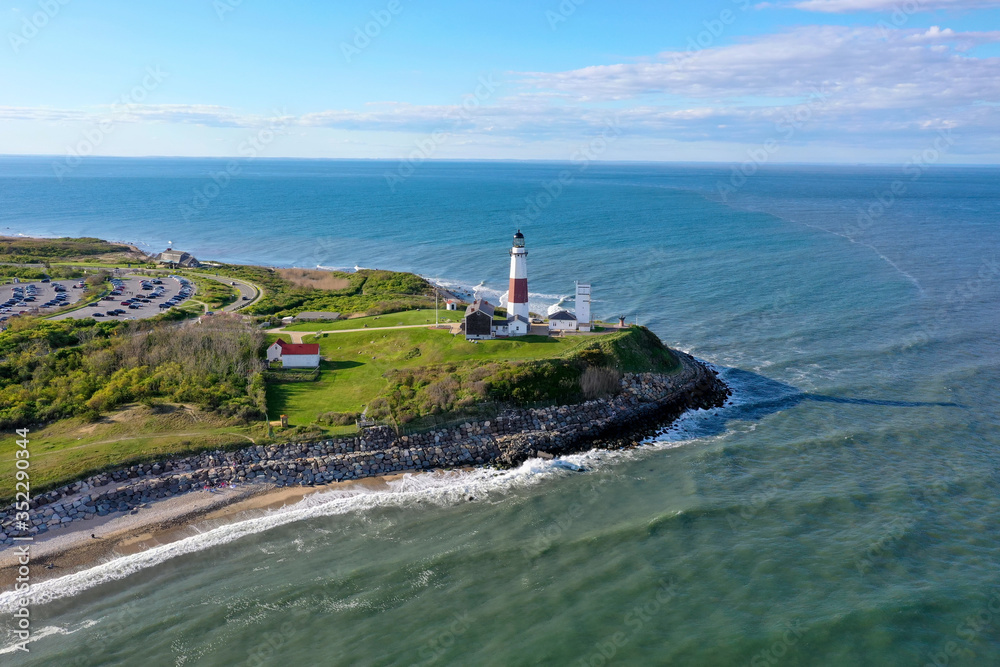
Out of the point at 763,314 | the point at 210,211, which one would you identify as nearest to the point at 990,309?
the point at 763,314

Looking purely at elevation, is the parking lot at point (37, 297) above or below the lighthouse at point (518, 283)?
below

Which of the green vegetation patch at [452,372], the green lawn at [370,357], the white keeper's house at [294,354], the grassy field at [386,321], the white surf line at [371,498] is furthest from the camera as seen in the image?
the grassy field at [386,321]

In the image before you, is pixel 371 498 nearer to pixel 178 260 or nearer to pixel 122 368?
pixel 122 368

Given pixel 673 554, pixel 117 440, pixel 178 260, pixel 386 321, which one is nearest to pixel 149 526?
pixel 117 440

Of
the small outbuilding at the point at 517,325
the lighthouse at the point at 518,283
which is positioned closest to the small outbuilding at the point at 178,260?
the lighthouse at the point at 518,283

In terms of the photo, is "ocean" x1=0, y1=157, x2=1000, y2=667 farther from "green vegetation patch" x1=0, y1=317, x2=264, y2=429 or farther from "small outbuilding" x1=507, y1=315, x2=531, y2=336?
"small outbuilding" x1=507, y1=315, x2=531, y2=336

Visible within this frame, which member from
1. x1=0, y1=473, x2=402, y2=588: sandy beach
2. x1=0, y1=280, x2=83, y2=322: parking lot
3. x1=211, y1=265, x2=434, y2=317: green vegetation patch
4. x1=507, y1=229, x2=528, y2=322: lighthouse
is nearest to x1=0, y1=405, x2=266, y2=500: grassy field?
x1=0, y1=473, x2=402, y2=588: sandy beach

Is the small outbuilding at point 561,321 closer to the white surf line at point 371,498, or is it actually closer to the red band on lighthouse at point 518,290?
the red band on lighthouse at point 518,290
